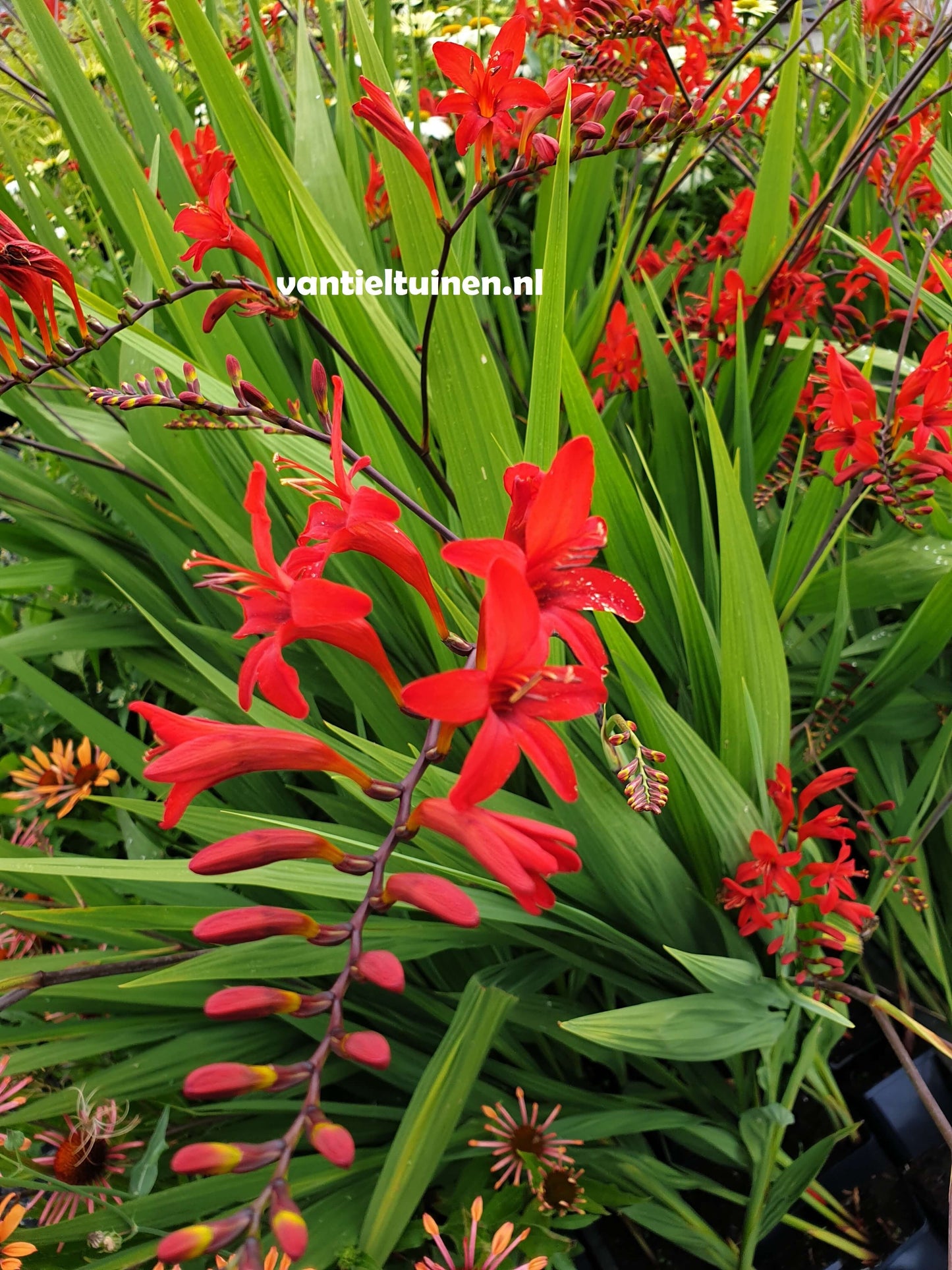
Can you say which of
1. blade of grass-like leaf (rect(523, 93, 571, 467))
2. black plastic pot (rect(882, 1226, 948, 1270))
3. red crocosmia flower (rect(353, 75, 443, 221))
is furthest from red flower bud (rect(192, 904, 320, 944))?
black plastic pot (rect(882, 1226, 948, 1270))

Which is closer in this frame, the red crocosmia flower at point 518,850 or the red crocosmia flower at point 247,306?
the red crocosmia flower at point 518,850

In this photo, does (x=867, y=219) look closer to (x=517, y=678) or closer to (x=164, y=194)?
(x=164, y=194)

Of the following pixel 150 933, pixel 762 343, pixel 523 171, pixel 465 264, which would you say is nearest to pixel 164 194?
pixel 465 264

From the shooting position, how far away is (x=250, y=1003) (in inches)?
12.9

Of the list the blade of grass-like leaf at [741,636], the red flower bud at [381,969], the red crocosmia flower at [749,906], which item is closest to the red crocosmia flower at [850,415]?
the blade of grass-like leaf at [741,636]

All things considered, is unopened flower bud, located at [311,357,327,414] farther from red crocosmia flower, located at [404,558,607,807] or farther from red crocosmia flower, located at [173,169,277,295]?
red crocosmia flower, located at [404,558,607,807]

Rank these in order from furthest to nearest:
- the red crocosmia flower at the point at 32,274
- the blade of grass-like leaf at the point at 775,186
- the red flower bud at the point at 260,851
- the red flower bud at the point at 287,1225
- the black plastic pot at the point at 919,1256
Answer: the blade of grass-like leaf at the point at 775,186, the black plastic pot at the point at 919,1256, the red crocosmia flower at the point at 32,274, the red flower bud at the point at 260,851, the red flower bud at the point at 287,1225

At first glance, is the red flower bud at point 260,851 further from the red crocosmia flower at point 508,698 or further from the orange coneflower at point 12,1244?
the orange coneflower at point 12,1244

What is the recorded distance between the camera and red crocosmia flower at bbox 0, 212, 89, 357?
0.53 metres

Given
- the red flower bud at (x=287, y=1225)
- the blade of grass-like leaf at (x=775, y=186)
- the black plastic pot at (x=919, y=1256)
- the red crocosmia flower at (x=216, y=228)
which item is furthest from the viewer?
the blade of grass-like leaf at (x=775, y=186)

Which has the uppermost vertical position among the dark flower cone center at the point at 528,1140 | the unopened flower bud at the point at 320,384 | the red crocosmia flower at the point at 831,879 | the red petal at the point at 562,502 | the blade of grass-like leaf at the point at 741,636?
the unopened flower bud at the point at 320,384

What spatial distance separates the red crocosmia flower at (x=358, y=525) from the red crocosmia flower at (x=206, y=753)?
0.33ft

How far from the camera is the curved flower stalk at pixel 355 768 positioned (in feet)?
0.99

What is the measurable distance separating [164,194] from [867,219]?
105 cm
